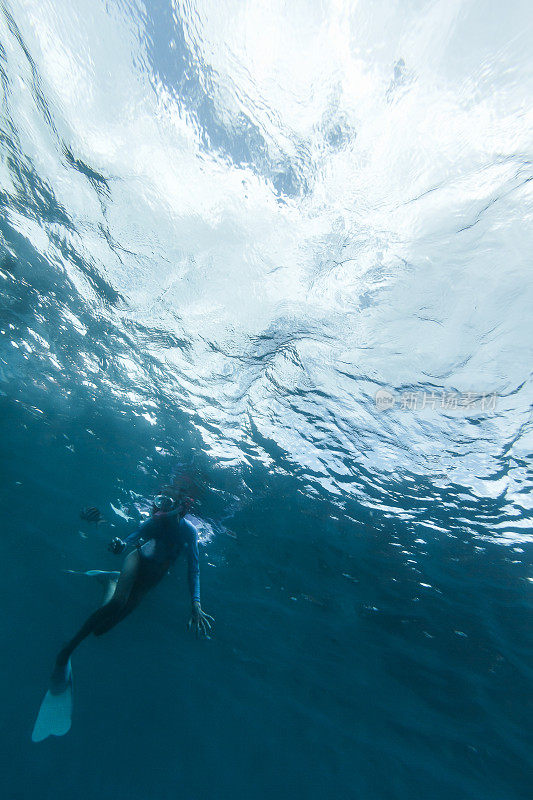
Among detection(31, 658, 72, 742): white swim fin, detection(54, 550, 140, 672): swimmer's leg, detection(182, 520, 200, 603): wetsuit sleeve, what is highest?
detection(182, 520, 200, 603): wetsuit sleeve

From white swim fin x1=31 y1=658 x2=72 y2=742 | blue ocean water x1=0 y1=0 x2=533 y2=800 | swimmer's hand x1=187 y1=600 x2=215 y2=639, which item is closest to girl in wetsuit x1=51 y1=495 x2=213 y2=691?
swimmer's hand x1=187 y1=600 x2=215 y2=639

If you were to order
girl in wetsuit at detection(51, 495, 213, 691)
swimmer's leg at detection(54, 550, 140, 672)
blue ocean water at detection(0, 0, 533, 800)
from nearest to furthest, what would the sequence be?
blue ocean water at detection(0, 0, 533, 800)
swimmer's leg at detection(54, 550, 140, 672)
girl in wetsuit at detection(51, 495, 213, 691)

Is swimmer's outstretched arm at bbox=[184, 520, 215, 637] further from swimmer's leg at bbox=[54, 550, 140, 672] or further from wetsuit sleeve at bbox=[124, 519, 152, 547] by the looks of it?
swimmer's leg at bbox=[54, 550, 140, 672]

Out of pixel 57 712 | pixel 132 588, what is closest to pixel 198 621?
pixel 132 588

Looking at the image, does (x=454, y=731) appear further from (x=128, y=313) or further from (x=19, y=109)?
(x=19, y=109)

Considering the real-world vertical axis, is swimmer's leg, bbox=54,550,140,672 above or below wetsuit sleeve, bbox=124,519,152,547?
below

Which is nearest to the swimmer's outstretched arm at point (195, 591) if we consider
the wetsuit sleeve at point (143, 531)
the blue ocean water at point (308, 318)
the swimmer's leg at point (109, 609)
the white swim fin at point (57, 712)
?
the wetsuit sleeve at point (143, 531)

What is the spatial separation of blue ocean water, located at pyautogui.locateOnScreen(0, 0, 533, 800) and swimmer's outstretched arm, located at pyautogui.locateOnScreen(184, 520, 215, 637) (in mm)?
3667

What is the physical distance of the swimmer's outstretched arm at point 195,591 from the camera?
727cm

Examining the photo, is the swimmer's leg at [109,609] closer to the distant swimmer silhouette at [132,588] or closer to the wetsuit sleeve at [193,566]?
the distant swimmer silhouette at [132,588]

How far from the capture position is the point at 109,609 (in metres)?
6.71

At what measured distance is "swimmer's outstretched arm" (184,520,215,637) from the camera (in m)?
7.27

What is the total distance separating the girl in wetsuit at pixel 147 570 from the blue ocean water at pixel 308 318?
3422 mm

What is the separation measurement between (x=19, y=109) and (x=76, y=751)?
54740mm
